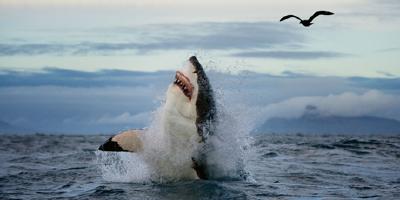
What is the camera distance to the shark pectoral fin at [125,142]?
44.5ft

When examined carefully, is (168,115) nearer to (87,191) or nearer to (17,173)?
(87,191)

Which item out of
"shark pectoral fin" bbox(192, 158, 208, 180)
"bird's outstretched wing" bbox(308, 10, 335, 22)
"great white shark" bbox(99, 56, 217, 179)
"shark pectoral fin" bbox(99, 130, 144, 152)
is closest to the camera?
"bird's outstretched wing" bbox(308, 10, 335, 22)

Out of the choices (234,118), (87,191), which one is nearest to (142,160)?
(87,191)

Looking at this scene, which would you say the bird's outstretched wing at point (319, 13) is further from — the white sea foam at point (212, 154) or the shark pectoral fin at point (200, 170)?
the shark pectoral fin at point (200, 170)

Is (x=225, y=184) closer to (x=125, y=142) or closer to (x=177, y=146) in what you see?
(x=177, y=146)

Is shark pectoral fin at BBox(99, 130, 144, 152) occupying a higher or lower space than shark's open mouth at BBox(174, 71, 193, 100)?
lower

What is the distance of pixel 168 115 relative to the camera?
13.0 m

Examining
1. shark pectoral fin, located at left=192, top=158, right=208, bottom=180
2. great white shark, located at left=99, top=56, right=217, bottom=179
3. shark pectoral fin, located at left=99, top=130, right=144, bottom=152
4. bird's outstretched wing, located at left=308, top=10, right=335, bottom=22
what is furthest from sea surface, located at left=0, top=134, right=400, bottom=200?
bird's outstretched wing, located at left=308, top=10, right=335, bottom=22

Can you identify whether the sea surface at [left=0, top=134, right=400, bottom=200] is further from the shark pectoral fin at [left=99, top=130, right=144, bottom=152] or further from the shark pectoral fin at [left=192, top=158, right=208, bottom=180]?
the shark pectoral fin at [left=99, top=130, right=144, bottom=152]

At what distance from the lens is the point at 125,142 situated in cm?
1370

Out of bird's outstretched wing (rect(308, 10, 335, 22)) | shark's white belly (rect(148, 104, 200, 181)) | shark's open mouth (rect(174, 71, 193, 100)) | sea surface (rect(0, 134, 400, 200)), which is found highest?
bird's outstretched wing (rect(308, 10, 335, 22))

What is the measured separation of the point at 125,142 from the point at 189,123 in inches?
66.5

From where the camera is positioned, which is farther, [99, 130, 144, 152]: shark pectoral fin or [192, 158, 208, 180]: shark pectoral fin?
[99, 130, 144, 152]: shark pectoral fin

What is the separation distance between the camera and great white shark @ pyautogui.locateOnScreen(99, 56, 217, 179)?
1280 centimetres
